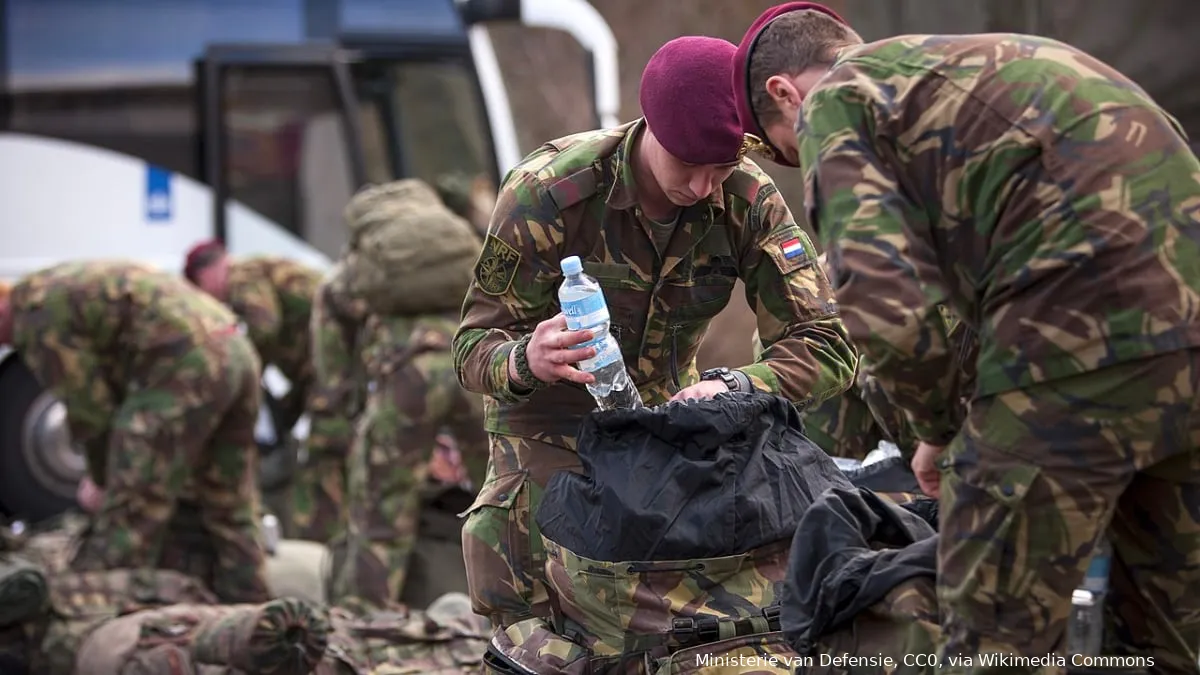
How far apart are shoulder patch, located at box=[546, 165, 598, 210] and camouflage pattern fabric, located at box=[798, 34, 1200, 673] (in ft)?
3.00

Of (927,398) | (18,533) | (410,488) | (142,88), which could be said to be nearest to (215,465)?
(410,488)

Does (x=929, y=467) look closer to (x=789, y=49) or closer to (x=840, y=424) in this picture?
(x=789, y=49)

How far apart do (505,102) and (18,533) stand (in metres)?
4.08

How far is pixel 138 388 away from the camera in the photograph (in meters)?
6.87

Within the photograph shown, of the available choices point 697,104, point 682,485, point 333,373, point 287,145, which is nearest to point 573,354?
point 682,485

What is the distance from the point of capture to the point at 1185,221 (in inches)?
103

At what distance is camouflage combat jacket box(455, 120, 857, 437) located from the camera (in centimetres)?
359

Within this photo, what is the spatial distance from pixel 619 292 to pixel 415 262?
11.3ft

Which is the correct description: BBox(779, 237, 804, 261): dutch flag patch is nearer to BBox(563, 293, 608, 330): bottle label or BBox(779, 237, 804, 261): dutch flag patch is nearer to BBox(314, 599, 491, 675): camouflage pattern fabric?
BBox(563, 293, 608, 330): bottle label

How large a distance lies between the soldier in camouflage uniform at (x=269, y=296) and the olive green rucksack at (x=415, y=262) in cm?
182

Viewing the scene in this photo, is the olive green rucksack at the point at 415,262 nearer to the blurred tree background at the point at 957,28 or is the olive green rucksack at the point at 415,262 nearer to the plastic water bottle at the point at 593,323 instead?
the blurred tree background at the point at 957,28

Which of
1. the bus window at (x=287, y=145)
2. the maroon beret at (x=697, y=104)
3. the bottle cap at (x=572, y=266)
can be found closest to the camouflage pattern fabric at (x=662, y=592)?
the bottle cap at (x=572, y=266)

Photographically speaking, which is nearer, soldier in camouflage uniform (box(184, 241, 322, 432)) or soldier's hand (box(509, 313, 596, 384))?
soldier's hand (box(509, 313, 596, 384))

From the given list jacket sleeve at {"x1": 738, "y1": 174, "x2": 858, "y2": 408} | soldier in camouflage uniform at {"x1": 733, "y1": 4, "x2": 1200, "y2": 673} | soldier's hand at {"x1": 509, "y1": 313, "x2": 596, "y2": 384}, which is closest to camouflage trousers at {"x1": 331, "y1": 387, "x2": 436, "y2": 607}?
jacket sleeve at {"x1": 738, "y1": 174, "x2": 858, "y2": 408}
